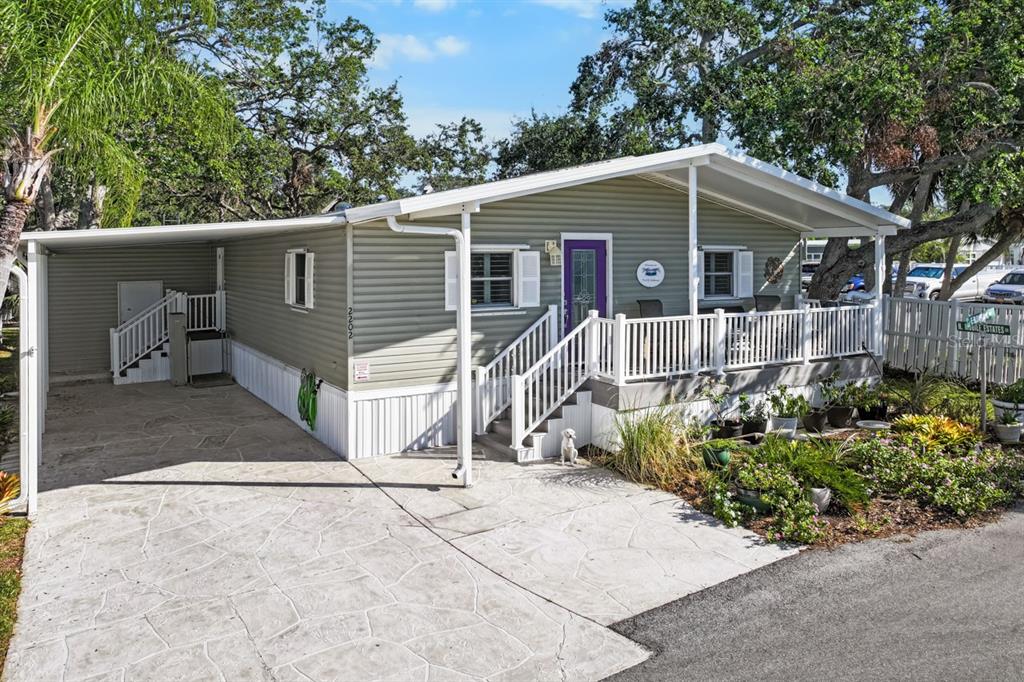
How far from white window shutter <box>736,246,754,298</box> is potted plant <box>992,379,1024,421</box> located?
396 centimetres

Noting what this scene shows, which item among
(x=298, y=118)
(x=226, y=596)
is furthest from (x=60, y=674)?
(x=298, y=118)

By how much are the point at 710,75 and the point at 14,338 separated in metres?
21.0

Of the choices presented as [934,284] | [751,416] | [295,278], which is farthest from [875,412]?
[934,284]

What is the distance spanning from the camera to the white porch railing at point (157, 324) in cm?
1495

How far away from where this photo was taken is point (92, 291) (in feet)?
51.7

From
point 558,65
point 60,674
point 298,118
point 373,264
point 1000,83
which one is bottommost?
point 60,674

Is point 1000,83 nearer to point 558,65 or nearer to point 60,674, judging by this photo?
point 558,65

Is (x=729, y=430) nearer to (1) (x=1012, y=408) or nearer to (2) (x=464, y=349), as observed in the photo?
(2) (x=464, y=349)

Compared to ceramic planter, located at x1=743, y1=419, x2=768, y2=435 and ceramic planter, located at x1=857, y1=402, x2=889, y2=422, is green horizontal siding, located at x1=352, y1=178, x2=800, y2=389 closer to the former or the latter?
ceramic planter, located at x1=743, y1=419, x2=768, y2=435

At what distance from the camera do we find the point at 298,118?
20688mm

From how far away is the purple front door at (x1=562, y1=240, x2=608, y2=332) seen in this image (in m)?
10.9

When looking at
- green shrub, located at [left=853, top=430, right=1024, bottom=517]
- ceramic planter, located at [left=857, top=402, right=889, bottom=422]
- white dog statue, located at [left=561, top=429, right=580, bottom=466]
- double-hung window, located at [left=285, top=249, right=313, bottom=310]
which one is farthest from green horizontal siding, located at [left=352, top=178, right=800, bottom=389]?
green shrub, located at [left=853, top=430, right=1024, bottom=517]

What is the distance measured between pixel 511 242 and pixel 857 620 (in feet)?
21.8

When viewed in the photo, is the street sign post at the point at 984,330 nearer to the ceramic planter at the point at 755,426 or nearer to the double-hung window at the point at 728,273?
the ceramic planter at the point at 755,426
